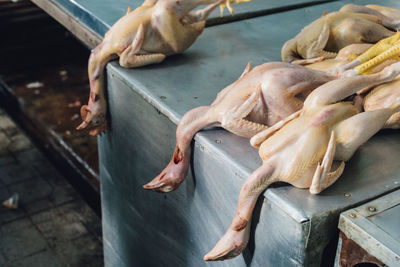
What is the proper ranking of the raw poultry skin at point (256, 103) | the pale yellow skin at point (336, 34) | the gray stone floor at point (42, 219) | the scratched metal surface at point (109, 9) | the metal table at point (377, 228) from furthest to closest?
Answer: the gray stone floor at point (42, 219) → the scratched metal surface at point (109, 9) → the pale yellow skin at point (336, 34) → the raw poultry skin at point (256, 103) → the metal table at point (377, 228)

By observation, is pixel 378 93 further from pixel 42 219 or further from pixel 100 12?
pixel 42 219

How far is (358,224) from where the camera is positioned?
1.17m

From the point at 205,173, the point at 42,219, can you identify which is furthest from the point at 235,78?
the point at 42,219

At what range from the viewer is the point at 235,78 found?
6.16 ft

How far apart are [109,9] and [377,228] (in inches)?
66.1

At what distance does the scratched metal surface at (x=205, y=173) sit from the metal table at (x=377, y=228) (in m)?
0.03

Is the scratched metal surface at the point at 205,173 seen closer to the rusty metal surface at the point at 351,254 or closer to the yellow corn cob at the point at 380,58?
the rusty metal surface at the point at 351,254

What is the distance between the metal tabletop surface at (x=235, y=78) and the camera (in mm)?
1273

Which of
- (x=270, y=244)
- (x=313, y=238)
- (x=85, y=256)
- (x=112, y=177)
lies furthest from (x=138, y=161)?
(x=85, y=256)

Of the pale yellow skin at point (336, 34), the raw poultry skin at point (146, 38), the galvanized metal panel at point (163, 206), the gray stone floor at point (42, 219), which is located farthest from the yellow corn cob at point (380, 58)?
the gray stone floor at point (42, 219)

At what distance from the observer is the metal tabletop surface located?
50.1 inches

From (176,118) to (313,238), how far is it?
60cm

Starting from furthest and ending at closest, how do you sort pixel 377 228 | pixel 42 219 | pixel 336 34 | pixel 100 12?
pixel 42 219
pixel 100 12
pixel 336 34
pixel 377 228

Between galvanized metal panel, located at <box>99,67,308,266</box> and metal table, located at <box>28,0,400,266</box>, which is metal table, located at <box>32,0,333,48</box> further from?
galvanized metal panel, located at <box>99,67,308,266</box>
